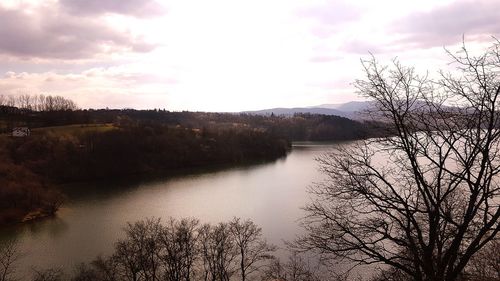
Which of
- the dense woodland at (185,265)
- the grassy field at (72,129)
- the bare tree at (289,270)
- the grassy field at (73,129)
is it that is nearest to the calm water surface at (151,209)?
the dense woodland at (185,265)

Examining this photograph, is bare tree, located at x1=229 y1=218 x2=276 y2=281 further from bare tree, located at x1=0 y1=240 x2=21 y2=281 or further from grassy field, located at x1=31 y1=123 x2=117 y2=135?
grassy field, located at x1=31 y1=123 x2=117 y2=135

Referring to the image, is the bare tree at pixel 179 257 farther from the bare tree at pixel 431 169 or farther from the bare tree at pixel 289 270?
the bare tree at pixel 431 169

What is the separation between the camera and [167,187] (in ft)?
149

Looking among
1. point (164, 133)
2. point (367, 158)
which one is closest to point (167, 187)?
point (164, 133)

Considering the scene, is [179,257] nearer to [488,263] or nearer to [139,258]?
[139,258]

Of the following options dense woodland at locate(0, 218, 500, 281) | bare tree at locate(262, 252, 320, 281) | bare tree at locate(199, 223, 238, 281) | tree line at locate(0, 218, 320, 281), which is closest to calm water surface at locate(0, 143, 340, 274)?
dense woodland at locate(0, 218, 500, 281)

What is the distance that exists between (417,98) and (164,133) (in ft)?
252

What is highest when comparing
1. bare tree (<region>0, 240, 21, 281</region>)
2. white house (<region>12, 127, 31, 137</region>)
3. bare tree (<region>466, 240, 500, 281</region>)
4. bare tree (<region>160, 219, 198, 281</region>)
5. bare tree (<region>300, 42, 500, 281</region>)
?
bare tree (<region>300, 42, 500, 281</region>)

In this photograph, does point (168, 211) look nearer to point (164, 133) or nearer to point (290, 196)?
point (290, 196)

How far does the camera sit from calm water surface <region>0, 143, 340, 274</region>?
2414cm

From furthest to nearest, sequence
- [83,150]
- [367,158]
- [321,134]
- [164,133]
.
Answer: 1. [321,134]
2. [164,133]
3. [83,150]
4. [367,158]

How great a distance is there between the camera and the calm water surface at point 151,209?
24141mm

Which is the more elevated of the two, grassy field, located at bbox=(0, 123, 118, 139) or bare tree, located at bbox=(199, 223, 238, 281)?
grassy field, located at bbox=(0, 123, 118, 139)

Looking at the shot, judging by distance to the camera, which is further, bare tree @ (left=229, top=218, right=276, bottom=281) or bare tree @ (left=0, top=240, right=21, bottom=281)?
bare tree @ (left=229, top=218, right=276, bottom=281)
